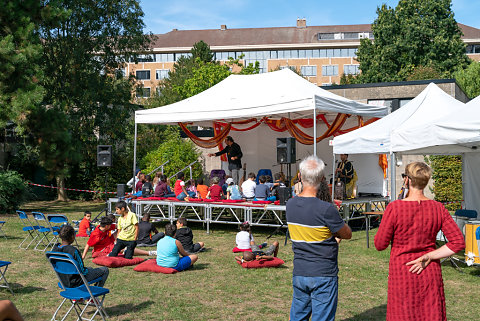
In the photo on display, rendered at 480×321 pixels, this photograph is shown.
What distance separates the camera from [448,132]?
7871mm

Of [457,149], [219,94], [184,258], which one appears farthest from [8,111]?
[457,149]

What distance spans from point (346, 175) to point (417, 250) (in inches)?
403

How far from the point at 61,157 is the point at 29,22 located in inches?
193

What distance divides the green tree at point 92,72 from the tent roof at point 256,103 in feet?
24.2

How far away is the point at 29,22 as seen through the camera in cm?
1627

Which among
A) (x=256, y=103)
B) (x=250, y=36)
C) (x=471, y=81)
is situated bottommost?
(x=256, y=103)

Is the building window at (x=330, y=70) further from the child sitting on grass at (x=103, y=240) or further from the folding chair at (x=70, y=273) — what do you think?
the folding chair at (x=70, y=273)

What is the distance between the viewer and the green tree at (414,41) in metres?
35.6

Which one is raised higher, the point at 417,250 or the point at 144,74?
the point at 144,74

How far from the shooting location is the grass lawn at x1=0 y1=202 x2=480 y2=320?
5.82 m

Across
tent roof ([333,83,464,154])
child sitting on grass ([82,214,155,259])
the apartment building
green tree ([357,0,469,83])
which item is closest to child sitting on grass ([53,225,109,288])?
child sitting on grass ([82,214,155,259])

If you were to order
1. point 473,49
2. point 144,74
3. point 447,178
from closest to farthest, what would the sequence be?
point 447,178
point 473,49
point 144,74

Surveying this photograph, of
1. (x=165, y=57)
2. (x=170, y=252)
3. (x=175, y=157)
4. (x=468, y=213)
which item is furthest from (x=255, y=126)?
(x=165, y=57)

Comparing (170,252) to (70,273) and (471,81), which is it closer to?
(70,273)
